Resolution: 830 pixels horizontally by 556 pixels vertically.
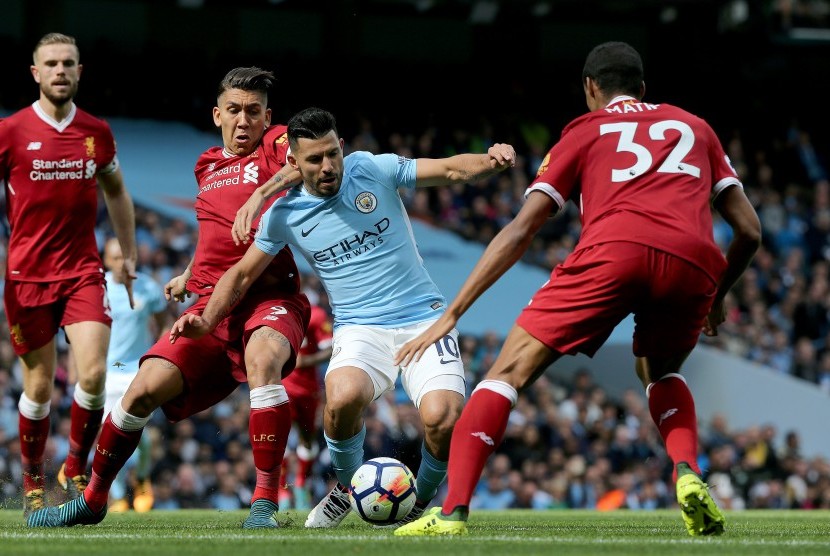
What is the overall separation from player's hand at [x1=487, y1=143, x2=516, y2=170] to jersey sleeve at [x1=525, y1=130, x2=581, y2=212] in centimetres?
49

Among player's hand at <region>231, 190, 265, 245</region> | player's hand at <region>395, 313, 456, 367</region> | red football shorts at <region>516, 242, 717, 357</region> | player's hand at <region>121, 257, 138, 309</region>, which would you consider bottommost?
player's hand at <region>121, 257, 138, 309</region>

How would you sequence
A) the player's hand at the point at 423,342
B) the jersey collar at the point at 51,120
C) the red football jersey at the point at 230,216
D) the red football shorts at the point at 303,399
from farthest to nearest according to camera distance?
1. the red football shorts at the point at 303,399
2. the jersey collar at the point at 51,120
3. the red football jersey at the point at 230,216
4. the player's hand at the point at 423,342

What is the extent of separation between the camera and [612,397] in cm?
2067

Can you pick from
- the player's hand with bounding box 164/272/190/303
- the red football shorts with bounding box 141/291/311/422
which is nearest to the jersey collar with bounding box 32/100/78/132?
the player's hand with bounding box 164/272/190/303

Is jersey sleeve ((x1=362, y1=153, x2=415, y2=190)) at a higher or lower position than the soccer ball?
higher

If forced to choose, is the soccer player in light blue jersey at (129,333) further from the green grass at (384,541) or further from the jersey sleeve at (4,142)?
the green grass at (384,541)

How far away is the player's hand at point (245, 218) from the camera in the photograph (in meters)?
6.86

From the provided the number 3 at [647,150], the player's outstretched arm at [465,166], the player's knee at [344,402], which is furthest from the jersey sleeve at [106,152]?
the number 3 at [647,150]

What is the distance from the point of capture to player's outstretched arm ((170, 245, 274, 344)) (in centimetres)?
697

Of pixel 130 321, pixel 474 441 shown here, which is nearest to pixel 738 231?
pixel 474 441

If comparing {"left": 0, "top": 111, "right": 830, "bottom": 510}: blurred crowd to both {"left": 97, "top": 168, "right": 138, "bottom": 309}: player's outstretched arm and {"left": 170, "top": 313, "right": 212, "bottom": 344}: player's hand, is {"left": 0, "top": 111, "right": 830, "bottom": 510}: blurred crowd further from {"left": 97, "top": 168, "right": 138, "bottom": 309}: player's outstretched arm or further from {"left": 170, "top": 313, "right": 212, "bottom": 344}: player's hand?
{"left": 170, "top": 313, "right": 212, "bottom": 344}: player's hand

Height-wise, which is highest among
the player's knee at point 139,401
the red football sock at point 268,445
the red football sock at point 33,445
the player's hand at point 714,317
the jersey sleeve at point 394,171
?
the jersey sleeve at point 394,171

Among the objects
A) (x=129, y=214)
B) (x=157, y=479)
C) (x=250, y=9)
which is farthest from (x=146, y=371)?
(x=250, y=9)

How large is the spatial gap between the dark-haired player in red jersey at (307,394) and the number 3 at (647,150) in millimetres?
6575
